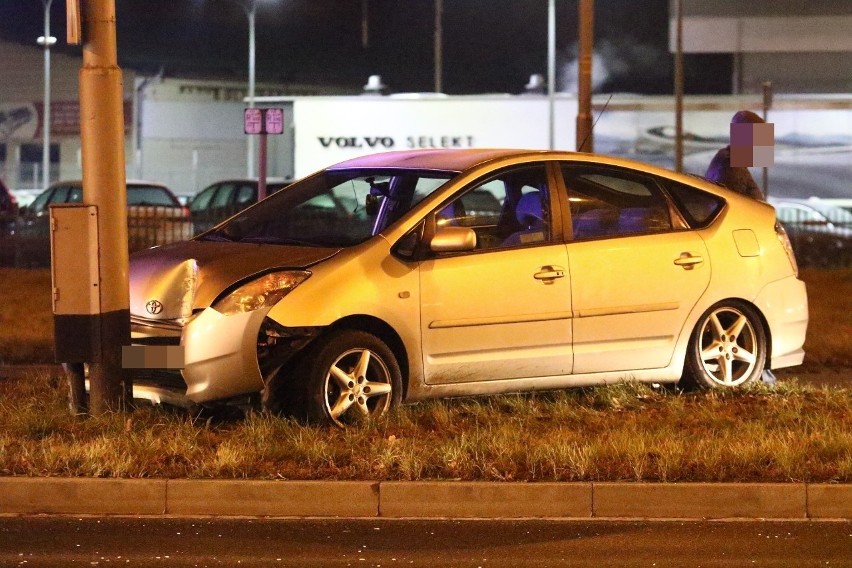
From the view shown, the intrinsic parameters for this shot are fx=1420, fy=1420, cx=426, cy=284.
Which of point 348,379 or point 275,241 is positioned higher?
point 275,241

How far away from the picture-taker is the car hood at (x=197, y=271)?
7289 millimetres

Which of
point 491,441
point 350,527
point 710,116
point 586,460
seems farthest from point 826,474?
point 710,116

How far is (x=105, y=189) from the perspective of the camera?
24.7 ft

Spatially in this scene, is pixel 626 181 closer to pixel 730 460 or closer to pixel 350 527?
pixel 730 460

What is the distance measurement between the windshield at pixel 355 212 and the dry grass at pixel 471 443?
106 cm

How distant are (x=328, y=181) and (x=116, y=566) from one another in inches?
141

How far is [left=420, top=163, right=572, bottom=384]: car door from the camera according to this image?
25.0 ft

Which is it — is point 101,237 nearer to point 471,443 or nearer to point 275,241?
point 275,241

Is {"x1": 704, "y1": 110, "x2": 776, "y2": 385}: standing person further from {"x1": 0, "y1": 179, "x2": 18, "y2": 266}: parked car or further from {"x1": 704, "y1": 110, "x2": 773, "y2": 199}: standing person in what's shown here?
{"x1": 0, "y1": 179, "x2": 18, "y2": 266}: parked car

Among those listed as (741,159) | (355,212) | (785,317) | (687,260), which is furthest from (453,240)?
(741,159)

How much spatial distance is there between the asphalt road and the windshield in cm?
211

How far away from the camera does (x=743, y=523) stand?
6.16 m

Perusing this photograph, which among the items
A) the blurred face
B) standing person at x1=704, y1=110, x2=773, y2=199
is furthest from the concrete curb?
the blurred face

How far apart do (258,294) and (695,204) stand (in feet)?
9.71
